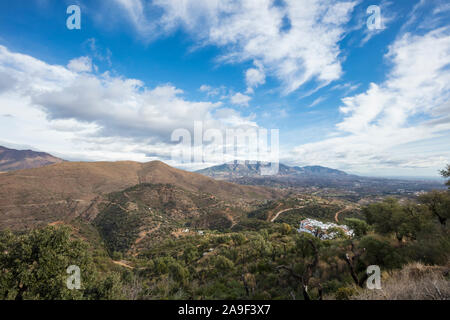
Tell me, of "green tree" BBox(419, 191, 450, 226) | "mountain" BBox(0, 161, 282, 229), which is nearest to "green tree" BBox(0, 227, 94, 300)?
"green tree" BBox(419, 191, 450, 226)

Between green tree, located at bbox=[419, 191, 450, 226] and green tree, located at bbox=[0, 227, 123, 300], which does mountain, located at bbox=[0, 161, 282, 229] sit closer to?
green tree, located at bbox=[0, 227, 123, 300]

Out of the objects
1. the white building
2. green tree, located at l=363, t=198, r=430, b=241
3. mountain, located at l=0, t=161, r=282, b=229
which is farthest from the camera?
mountain, located at l=0, t=161, r=282, b=229

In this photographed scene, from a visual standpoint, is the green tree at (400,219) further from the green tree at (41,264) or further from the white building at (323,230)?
the green tree at (41,264)

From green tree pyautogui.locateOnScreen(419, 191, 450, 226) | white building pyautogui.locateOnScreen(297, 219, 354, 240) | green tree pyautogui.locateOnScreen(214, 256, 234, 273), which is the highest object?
green tree pyautogui.locateOnScreen(419, 191, 450, 226)

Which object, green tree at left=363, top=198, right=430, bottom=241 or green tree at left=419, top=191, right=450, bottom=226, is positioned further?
green tree at left=419, top=191, right=450, bottom=226

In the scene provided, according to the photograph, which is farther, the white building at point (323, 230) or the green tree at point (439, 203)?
the white building at point (323, 230)

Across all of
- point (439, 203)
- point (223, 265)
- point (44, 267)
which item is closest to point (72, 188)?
point (223, 265)

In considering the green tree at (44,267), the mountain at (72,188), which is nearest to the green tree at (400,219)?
the green tree at (44,267)
